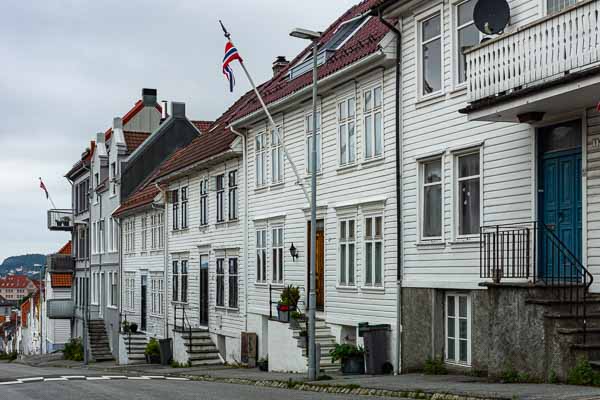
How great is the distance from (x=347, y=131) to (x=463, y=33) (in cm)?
592

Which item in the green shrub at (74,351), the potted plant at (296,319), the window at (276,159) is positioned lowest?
the green shrub at (74,351)

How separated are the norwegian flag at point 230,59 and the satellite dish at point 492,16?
826 cm

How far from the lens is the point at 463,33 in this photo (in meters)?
18.8

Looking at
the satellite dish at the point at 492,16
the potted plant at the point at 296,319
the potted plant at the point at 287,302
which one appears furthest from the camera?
the potted plant at the point at 287,302

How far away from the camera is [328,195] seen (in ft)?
83.1

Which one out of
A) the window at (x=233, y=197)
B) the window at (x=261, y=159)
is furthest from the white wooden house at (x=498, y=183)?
the window at (x=233, y=197)

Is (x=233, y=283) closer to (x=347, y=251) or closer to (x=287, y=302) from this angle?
(x=287, y=302)

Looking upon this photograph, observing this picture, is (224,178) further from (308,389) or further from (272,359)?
(308,389)

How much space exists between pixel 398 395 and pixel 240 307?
53.0ft

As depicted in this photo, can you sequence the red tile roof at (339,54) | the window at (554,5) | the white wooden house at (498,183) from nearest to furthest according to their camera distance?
the white wooden house at (498,183) < the window at (554,5) < the red tile roof at (339,54)

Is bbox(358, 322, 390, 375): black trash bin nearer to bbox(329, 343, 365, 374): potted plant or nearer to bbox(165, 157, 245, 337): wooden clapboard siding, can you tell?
bbox(329, 343, 365, 374): potted plant

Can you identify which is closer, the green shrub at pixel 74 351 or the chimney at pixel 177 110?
the chimney at pixel 177 110

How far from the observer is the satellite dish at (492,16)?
17.3 m

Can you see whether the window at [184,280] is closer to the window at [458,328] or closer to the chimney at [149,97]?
the chimney at [149,97]
